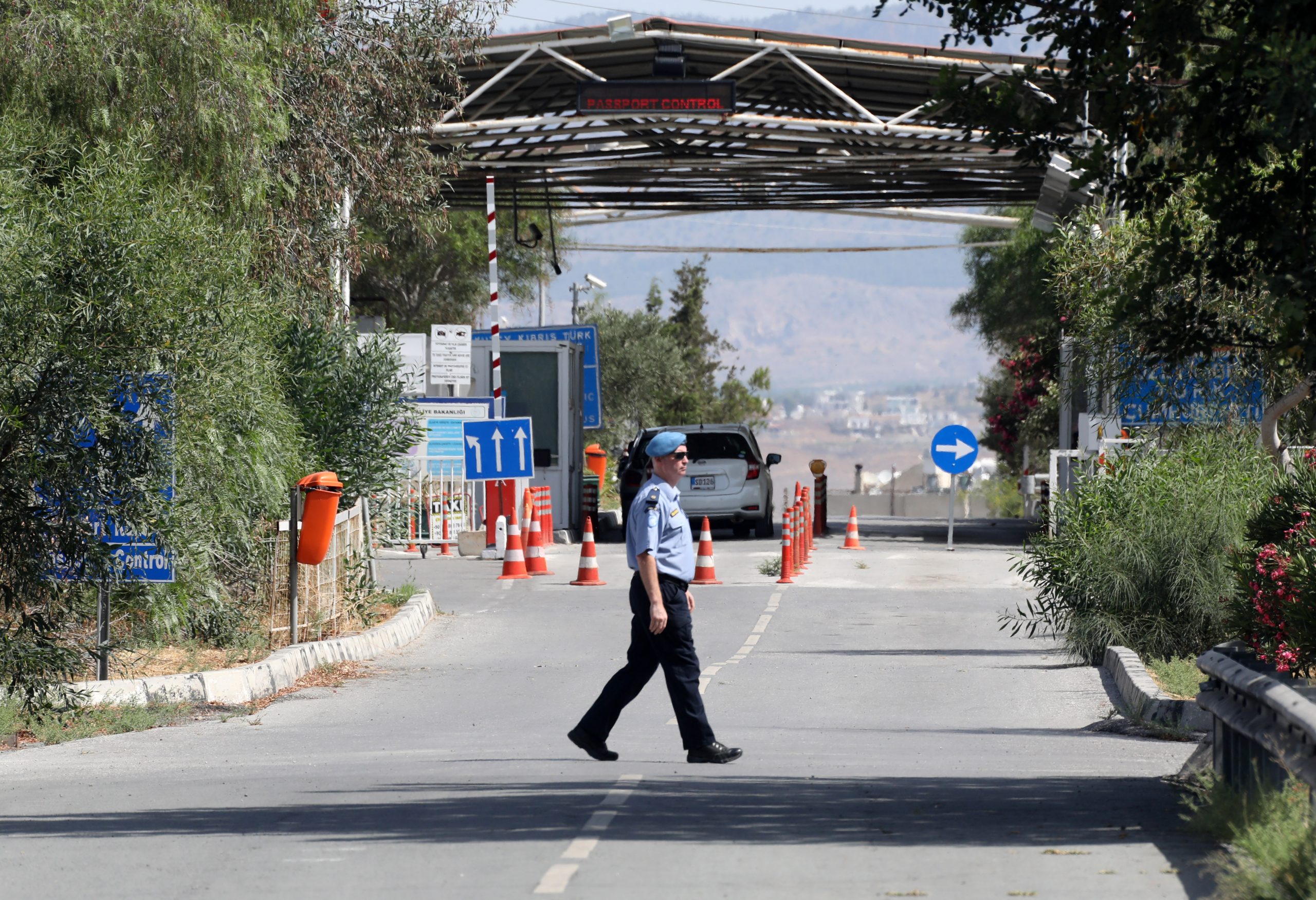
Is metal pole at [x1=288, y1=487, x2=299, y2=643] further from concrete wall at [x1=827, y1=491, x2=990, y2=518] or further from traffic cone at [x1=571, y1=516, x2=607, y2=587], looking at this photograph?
concrete wall at [x1=827, y1=491, x2=990, y2=518]

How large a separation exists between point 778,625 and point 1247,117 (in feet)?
35.3

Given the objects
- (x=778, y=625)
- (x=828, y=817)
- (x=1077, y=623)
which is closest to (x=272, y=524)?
(x=778, y=625)

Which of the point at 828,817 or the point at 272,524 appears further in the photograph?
the point at 272,524

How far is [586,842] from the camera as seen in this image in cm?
→ 642

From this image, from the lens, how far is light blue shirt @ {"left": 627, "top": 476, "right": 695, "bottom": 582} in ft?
28.8

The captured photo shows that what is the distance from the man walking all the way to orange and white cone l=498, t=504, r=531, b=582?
13.0 metres

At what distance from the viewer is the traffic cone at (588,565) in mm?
21078

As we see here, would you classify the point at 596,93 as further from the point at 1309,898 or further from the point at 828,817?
the point at 1309,898

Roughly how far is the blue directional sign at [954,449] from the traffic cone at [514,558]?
7627 mm

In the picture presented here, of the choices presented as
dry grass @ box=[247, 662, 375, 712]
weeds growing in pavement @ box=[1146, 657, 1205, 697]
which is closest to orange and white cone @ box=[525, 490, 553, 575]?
dry grass @ box=[247, 662, 375, 712]

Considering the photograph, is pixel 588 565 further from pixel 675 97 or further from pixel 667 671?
pixel 667 671

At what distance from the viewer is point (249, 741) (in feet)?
34.0

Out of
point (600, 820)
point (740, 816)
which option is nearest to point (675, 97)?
point (740, 816)

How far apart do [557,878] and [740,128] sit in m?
22.1
